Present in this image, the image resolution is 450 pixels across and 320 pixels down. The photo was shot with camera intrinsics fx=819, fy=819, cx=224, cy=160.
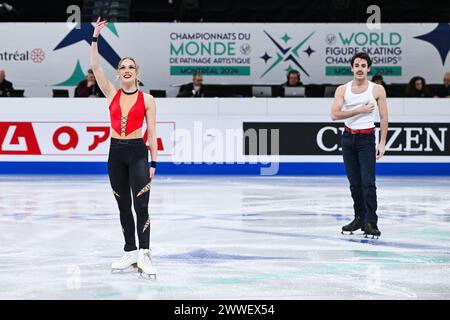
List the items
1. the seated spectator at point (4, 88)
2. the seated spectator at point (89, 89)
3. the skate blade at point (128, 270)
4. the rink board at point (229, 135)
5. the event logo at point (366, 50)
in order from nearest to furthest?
the skate blade at point (128, 270) → the rink board at point (229, 135) → the seated spectator at point (89, 89) → the seated spectator at point (4, 88) → the event logo at point (366, 50)

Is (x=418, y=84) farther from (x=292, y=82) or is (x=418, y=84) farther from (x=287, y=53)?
(x=287, y=53)

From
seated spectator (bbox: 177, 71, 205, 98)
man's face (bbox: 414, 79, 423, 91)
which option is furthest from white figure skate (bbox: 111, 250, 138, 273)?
man's face (bbox: 414, 79, 423, 91)

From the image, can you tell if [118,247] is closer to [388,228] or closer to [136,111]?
[136,111]

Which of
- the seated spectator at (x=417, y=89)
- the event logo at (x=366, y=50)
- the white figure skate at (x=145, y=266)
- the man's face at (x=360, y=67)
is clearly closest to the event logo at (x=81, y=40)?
the event logo at (x=366, y=50)

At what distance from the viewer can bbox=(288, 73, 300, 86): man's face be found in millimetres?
14441

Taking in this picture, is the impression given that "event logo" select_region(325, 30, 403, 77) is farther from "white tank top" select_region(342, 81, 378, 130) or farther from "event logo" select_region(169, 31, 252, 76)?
"white tank top" select_region(342, 81, 378, 130)

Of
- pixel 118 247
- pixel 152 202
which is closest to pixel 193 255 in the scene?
pixel 118 247

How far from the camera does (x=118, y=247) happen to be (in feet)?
22.0

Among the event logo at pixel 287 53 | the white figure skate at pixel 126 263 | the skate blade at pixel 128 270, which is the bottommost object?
the skate blade at pixel 128 270

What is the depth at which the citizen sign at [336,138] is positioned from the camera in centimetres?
1367

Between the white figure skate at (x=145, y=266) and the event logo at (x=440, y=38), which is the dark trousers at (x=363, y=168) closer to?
the white figure skate at (x=145, y=266)
